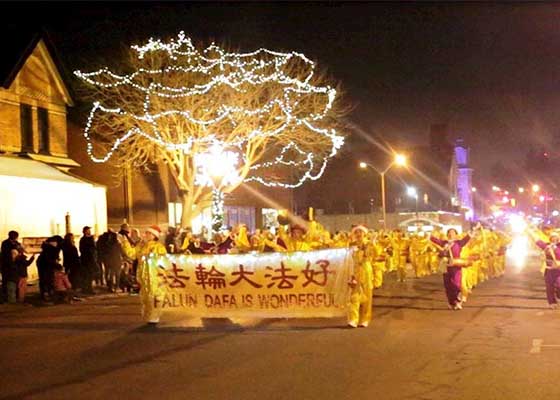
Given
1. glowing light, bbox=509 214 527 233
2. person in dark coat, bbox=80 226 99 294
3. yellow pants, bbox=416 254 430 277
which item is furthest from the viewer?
yellow pants, bbox=416 254 430 277

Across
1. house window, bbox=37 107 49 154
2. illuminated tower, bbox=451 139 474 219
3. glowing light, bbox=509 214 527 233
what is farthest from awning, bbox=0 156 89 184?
illuminated tower, bbox=451 139 474 219

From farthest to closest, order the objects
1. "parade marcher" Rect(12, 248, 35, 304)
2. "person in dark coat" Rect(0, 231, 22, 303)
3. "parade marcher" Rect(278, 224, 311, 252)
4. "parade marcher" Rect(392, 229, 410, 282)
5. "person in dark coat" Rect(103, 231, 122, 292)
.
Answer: "parade marcher" Rect(392, 229, 410, 282) < "person in dark coat" Rect(103, 231, 122, 292) < "parade marcher" Rect(12, 248, 35, 304) < "person in dark coat" Rect(0, 231, 22, 303) < "parade marcher" Rect(278, 224, 311, 252)

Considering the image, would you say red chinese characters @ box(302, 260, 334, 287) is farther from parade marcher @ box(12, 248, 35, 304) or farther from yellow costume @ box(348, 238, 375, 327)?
parade marcher @ box(12, 248, 35, 304)

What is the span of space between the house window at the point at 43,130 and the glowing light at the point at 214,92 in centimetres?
185

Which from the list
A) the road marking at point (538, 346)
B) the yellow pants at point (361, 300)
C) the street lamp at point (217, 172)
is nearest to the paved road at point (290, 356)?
the road marking at point (538, 346)

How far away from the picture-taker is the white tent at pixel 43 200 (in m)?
22.8

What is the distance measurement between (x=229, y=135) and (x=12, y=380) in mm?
22376

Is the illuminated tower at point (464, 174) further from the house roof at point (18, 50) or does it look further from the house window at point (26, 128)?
the house window at point (26, 128)

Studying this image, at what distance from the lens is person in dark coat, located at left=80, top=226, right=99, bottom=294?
20078 millimetres

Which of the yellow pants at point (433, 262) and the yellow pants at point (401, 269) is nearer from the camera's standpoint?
the yellow pants at point (401, 269)

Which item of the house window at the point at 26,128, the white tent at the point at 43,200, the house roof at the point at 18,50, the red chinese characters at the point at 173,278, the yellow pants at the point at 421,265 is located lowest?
the yellow pants at the point at 421,265

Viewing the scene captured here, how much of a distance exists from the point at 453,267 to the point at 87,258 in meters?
8.99

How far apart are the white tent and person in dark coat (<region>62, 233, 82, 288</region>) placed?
3559 mm

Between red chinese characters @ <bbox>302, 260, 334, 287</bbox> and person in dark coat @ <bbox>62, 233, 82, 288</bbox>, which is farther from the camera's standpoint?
person in dark coat @ <bbox>62, 233, 82, 288</bbox>
